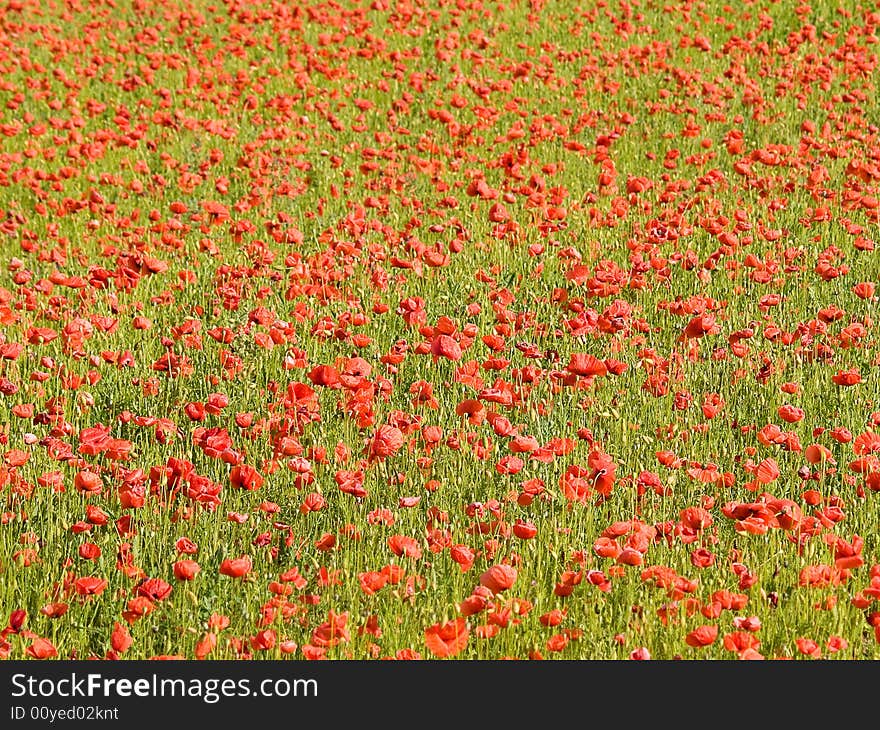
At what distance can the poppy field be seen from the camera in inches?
130

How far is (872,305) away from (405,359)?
233 cm

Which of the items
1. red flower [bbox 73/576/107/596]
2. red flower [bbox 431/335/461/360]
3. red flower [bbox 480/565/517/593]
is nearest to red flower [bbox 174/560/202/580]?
red flower [bbox 73/576/107/596]

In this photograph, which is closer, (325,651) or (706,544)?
(325,651)

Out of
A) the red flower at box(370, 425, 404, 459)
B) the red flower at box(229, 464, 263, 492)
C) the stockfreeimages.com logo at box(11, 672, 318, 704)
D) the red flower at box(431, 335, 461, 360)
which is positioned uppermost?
the red flower at box(431, 335, 461, 360)

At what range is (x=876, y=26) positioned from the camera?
36.7 feet

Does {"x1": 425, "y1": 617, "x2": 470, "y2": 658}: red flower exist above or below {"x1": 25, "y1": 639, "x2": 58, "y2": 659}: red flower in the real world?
below

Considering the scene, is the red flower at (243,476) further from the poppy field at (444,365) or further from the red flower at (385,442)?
the red flower at (385,442)

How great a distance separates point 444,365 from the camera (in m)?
5.05

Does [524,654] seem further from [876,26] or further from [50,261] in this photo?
[876,26]

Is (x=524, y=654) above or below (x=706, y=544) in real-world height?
below

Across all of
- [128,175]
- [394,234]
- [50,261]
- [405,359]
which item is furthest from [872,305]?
[128,175]

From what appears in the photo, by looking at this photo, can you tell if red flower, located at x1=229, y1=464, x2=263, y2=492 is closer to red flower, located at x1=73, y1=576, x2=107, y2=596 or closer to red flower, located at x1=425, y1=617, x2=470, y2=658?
red flower, located at x1=73, y1=576, x2=107, y2=596

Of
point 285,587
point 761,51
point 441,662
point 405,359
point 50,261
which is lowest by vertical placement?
point 441,662

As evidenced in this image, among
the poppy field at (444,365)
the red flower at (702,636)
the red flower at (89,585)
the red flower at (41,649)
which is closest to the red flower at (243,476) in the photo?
the poppy field at (444,365)
